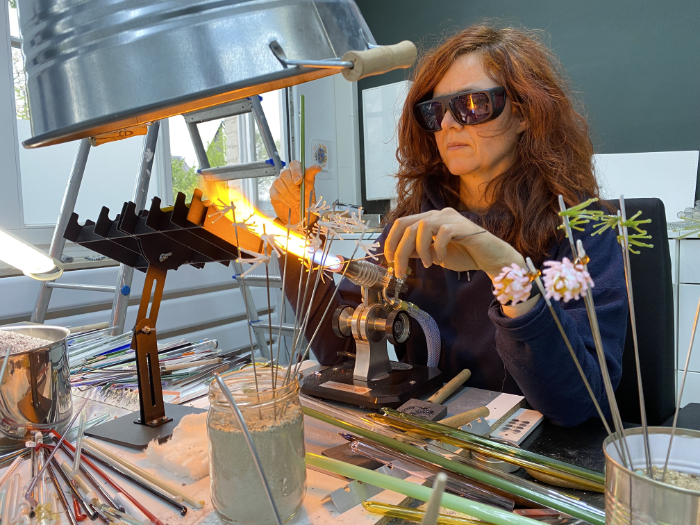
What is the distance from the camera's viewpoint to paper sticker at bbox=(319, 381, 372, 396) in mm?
959

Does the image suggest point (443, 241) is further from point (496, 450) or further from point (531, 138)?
point (531, 138)

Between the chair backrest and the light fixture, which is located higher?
the light fixture

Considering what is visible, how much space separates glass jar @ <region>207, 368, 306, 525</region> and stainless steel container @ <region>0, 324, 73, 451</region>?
36 centimetres

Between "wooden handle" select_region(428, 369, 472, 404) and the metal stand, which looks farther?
the metal stand

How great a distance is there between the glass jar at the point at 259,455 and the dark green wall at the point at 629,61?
3.06 meters

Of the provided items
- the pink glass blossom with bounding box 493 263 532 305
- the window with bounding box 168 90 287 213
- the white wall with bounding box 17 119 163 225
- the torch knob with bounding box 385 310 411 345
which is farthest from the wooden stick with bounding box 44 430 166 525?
the white wall with bounding box 17 119 163 225

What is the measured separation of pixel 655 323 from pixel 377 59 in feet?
3.52

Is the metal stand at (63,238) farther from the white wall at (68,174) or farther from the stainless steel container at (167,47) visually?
the stainless steel container at (167,47)

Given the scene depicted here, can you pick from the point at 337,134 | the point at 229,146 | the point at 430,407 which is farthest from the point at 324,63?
the point at 337,134

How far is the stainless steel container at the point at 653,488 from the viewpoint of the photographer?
0.31 meters

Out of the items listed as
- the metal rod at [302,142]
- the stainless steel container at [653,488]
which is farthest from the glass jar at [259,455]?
the stainless steel container at [653,488]

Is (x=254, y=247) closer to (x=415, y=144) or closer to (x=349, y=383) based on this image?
(x=349, y=383)

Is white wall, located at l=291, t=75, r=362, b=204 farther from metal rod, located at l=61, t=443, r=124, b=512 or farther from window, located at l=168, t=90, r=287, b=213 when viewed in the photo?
metal rod, located at l=61, t=443, r=124, b=512

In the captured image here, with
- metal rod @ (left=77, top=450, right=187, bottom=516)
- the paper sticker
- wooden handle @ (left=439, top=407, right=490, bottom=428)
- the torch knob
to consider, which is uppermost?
the torch knob
